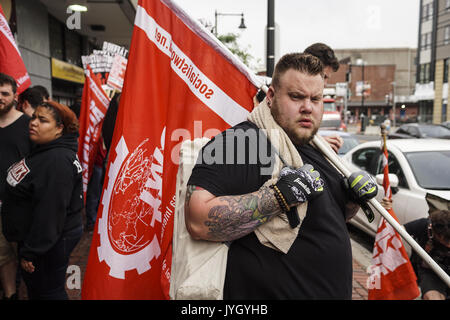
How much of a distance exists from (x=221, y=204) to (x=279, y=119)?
508 mm

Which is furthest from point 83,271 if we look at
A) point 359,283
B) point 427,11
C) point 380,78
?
point 380,78

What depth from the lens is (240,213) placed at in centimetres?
151

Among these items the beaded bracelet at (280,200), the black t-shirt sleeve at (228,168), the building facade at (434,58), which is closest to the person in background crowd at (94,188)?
the black t-shirt sleeve at (228,168)

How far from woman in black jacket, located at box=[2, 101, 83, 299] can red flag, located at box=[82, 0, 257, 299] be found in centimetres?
65

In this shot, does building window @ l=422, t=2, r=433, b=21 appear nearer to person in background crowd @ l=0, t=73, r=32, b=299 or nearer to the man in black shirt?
person in background crowd @ l=0, t=73, r=32, b=299

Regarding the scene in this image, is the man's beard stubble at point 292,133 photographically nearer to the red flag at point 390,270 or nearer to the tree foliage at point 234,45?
the red flag at point 390,270

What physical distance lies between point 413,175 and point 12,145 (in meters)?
4.81

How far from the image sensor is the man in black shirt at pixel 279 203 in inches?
59.5

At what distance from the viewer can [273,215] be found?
153 centimetres

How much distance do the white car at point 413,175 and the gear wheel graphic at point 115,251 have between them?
3.26 m

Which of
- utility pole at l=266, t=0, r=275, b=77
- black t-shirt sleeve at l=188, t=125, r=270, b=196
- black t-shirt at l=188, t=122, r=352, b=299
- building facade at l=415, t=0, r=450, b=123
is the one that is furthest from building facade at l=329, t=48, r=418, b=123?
black t-shirt sleeve at l=188, t=125, r=270, b=196

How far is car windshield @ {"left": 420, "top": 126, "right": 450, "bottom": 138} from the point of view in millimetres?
17016

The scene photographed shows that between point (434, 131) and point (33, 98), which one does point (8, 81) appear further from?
point (434, 131)

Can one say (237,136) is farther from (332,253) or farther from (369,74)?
(369,74)
